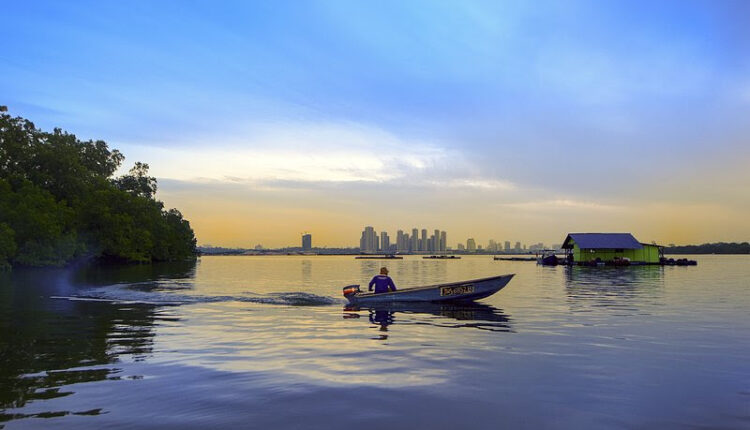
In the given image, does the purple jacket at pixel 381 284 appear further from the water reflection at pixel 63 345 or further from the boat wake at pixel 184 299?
the water reflection at pixel 63 345

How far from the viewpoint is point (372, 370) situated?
11.2m

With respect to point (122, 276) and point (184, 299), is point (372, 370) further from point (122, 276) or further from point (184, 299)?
point (122, 276)

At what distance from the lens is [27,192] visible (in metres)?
63.8

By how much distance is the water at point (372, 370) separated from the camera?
796cm

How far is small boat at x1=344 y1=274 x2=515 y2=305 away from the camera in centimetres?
2505

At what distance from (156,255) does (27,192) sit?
46.5 m

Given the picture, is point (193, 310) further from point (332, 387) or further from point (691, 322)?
point (691, 322)

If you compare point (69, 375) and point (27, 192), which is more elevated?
point (27, 192)

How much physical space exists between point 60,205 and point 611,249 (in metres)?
79.3

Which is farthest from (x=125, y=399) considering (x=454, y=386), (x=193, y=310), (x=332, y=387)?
(x=193, y=310)

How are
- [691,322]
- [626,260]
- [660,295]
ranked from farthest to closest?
[626,260] → [660,295] → [691,322]

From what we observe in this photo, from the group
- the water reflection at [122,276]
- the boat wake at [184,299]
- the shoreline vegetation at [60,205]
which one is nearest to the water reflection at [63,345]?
the boat wake at [184,299]

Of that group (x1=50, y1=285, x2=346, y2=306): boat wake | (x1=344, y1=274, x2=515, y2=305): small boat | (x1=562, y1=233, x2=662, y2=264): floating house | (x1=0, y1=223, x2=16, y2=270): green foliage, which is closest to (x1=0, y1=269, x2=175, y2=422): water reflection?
(x1=50, y1=285, x2=346, y2=306): boat wake

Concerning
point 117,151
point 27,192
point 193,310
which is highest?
point 117,151
